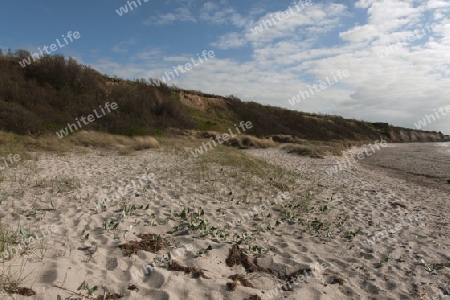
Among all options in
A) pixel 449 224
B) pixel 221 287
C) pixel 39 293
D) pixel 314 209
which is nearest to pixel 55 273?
pixel 39 293

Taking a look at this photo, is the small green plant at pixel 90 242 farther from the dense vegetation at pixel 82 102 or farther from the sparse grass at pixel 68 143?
the dense vegetation at pixel 82 102

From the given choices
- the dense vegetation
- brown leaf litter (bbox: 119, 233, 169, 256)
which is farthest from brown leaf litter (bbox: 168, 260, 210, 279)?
the dense vegetation

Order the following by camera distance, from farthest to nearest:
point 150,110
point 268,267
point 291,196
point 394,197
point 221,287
A: point 150,110 < point 394,197 < point 291,196 < point 268,267 < point 221,287

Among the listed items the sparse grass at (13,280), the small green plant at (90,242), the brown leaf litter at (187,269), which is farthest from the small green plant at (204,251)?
the sparse grass at (13,280)

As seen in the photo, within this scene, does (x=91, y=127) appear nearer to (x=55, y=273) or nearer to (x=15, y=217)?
(x=15, y=217)

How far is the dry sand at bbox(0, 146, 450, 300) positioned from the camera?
3.48 m

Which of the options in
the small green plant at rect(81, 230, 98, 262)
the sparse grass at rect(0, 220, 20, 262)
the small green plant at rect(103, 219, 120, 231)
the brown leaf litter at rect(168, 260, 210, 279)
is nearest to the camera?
the sparse grass at rect(0, 220, 20, 262)

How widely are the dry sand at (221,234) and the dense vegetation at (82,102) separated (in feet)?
38.7

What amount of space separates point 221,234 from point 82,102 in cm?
2247

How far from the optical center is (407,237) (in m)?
5.82

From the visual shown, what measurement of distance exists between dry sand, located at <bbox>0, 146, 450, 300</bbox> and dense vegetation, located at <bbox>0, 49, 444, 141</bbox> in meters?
11.8

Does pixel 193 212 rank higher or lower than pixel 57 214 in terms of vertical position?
lower

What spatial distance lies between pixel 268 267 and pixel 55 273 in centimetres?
274

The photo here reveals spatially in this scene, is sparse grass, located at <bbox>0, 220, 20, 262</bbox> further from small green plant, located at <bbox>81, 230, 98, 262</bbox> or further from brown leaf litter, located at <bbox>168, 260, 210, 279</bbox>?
brown leaf litter, located at <bbox>168, 260, 210, 279</bbox>
